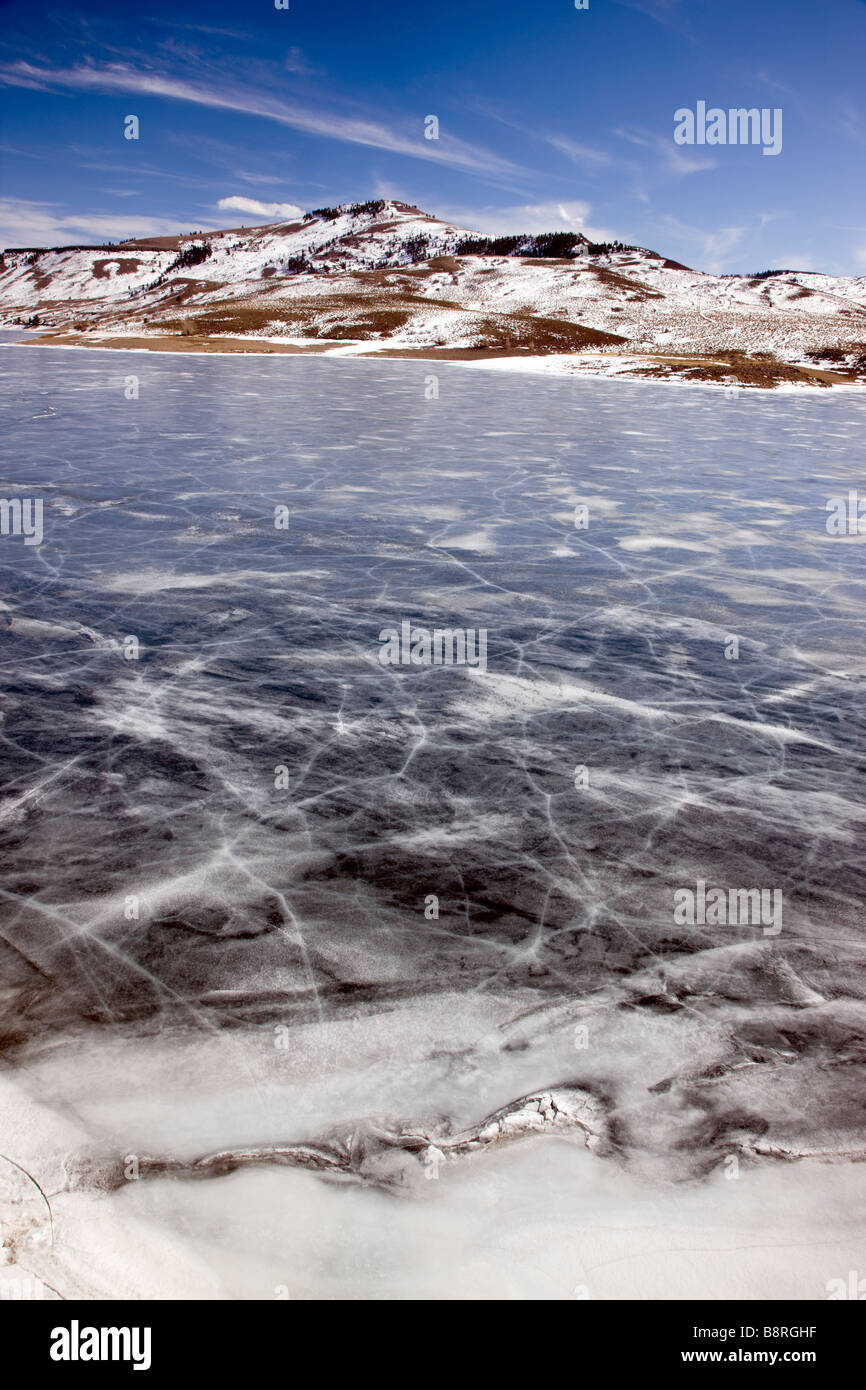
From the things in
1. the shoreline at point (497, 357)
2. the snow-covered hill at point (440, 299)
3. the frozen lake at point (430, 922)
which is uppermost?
the snow-covered hill at point (440, 299)

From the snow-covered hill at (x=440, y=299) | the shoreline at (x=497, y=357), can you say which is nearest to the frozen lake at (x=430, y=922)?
the shoreline at (x=497, y=357)

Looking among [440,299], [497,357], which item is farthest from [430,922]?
[440,299]

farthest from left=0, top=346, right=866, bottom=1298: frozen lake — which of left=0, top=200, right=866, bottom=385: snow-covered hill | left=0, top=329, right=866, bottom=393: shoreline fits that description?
left=0, top=200, right=866, bottom=385: snow-covered hill

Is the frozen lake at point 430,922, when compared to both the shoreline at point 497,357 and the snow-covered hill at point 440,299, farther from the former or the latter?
the snow-covered hill at point 440,299

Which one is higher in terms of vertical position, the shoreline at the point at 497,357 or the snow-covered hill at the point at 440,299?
the snow-covered hill at the point at 440,299

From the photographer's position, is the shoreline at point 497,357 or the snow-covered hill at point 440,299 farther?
the snow-covered hill at point 440,299

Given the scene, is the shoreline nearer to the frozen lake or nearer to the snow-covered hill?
the snow-covered hill

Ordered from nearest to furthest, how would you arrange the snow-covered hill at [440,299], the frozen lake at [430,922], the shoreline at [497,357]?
the frozen lake at [430,922] < the shoreline at [497,357] < the snow-covered hill at [440,299]
